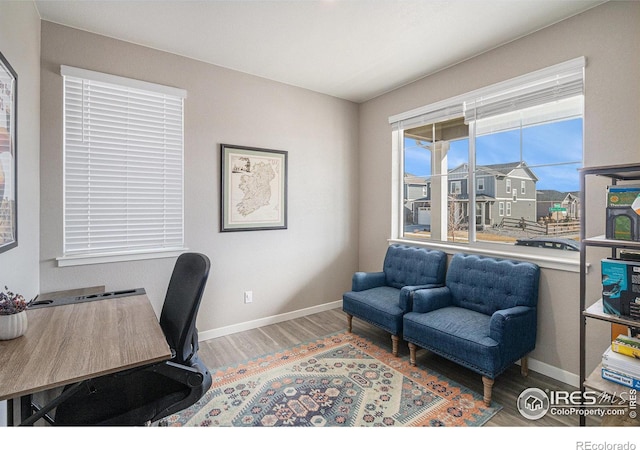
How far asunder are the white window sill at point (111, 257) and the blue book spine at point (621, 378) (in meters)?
3.15

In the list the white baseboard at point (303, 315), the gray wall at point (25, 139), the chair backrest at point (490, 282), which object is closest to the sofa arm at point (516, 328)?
the chair backrest at point (490, 282)

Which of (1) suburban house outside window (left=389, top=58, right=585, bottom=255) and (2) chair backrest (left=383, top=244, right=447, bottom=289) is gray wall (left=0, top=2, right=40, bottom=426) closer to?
(2) chair backrest (left=383, top=244, right=447, bottom=289)

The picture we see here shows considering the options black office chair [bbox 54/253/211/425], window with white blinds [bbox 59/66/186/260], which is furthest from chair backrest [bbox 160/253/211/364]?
window with white blinds [bbox 59/66/186/260]

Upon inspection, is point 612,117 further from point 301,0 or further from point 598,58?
point 301,0

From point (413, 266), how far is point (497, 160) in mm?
1264

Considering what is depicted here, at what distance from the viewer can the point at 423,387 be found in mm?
2258

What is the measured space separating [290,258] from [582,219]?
8.73 feet

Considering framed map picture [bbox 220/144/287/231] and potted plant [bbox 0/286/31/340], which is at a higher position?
framed map picture [bbox 220/144/287/231]

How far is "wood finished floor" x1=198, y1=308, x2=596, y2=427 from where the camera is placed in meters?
1.98

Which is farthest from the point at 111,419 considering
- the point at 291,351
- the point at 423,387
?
the point at 423,387

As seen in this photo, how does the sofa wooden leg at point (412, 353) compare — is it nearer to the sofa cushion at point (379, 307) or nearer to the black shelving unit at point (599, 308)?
the sofa cushion at point (379, 307)

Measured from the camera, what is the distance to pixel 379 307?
9.25 ft

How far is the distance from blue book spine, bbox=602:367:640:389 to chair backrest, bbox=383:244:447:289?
4.63 feet
